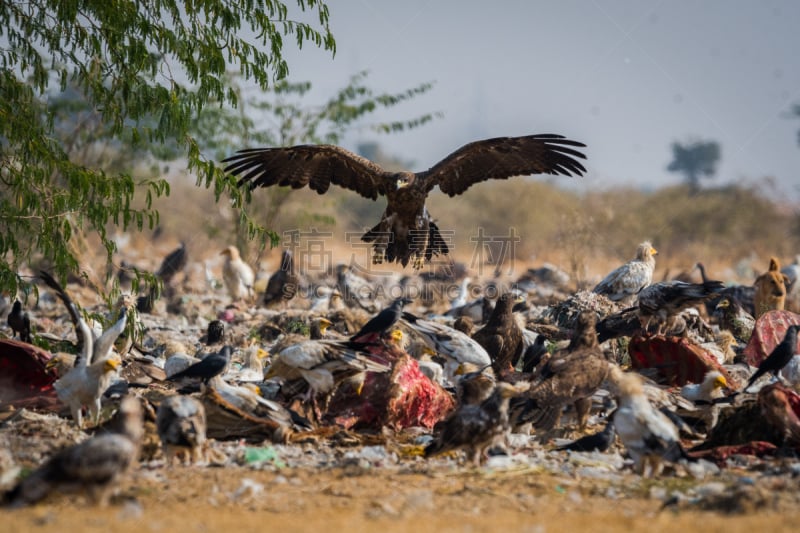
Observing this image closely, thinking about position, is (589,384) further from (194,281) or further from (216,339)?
(194,281)

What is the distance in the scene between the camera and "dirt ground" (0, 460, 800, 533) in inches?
156

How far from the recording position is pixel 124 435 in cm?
445

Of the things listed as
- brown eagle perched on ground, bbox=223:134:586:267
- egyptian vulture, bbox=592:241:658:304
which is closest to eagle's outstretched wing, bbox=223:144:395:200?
brown eagle perched on ground, bbox=223:134:586:267

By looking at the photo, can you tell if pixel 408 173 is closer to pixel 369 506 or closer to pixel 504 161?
pixel 504 161

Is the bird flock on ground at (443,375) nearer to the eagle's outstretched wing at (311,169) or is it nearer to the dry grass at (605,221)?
the eagle's outstretched wing at (311,169)

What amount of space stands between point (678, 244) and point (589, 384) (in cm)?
2503

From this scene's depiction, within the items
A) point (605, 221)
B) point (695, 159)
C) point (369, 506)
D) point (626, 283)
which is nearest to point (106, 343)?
point (369, 506)

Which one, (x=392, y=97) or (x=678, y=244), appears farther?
(x=678, y=244)

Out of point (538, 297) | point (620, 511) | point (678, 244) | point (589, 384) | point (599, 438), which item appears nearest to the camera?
point (620, 511)

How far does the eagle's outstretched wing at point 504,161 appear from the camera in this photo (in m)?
8.93

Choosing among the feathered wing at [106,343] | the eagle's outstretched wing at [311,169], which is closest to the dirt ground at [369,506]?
the feathered wing at [106,343]

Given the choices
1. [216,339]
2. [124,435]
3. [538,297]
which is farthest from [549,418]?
[538,297]

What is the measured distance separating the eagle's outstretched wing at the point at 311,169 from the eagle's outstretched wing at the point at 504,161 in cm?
64

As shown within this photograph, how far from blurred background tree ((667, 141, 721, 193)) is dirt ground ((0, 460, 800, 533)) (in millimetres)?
41474
